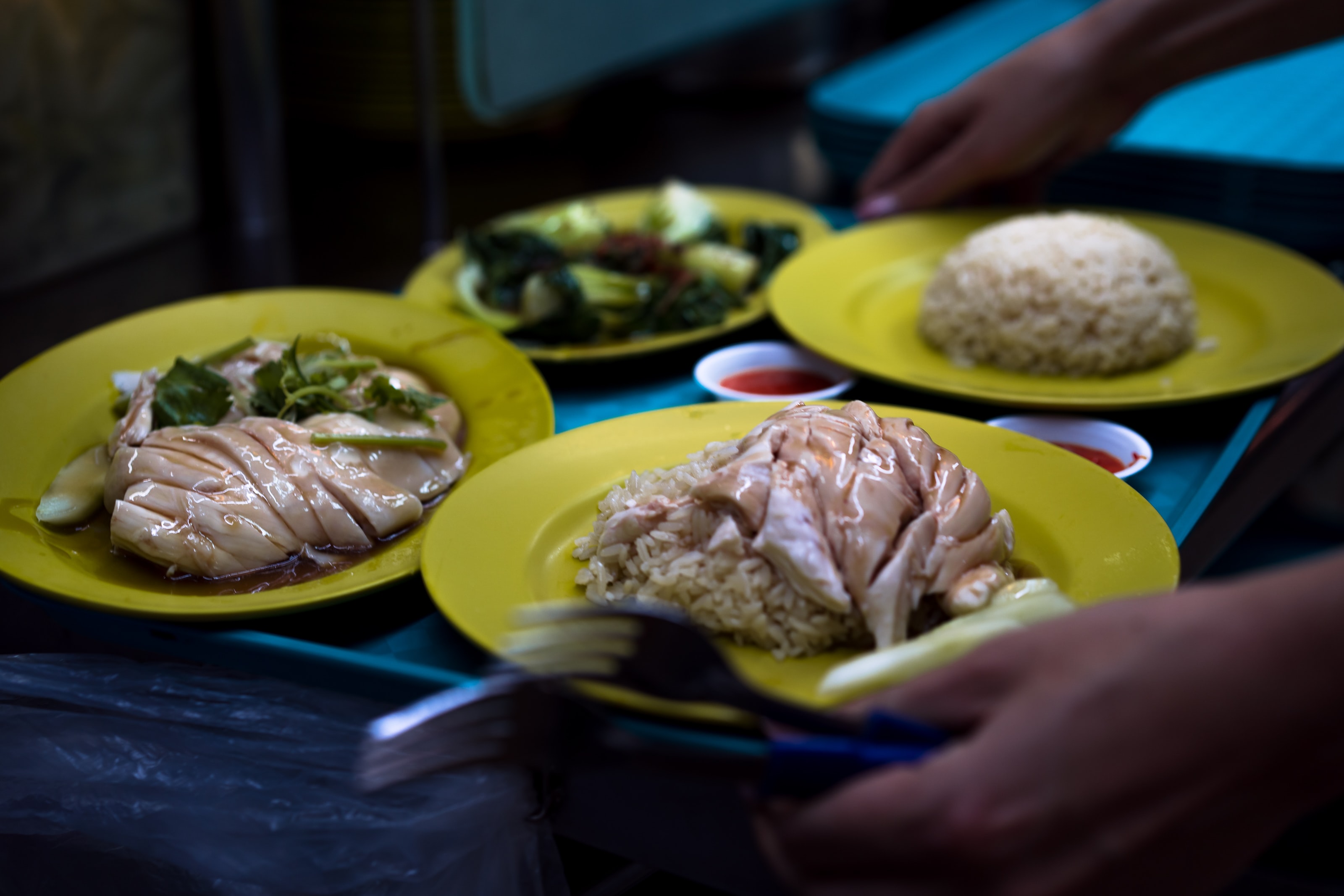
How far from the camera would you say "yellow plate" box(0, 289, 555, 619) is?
127cm

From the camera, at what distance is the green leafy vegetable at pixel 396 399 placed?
5.34 feet

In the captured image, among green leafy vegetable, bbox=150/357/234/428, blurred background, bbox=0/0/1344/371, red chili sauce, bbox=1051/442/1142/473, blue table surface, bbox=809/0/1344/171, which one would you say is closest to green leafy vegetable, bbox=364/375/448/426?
green leafy vegetable, bbox=150/357/234/428

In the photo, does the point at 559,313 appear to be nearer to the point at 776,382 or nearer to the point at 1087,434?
the point at 776,382

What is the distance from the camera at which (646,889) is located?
5.85ft

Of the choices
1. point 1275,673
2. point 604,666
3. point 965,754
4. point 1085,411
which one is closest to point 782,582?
point 604,666

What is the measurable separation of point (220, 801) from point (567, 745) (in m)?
0.53

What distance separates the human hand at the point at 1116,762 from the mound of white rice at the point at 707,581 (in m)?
0.34

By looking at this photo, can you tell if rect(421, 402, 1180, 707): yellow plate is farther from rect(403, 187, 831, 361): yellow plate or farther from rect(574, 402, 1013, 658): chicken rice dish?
rect(403, 187, 831, 361): yellow plate

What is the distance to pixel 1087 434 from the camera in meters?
1.67

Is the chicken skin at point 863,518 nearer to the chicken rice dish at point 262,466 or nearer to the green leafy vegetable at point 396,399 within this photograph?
the chicken rice dish at point 262,466

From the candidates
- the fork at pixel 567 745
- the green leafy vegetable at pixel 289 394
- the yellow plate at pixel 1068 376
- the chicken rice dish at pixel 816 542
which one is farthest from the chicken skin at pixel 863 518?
the green leafy vegetable at pixel 289 394

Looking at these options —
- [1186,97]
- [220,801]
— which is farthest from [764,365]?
[1186,97]

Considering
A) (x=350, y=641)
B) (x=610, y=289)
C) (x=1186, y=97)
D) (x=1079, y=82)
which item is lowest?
(x=350, y=641)

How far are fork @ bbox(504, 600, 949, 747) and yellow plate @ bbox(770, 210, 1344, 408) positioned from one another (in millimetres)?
892
